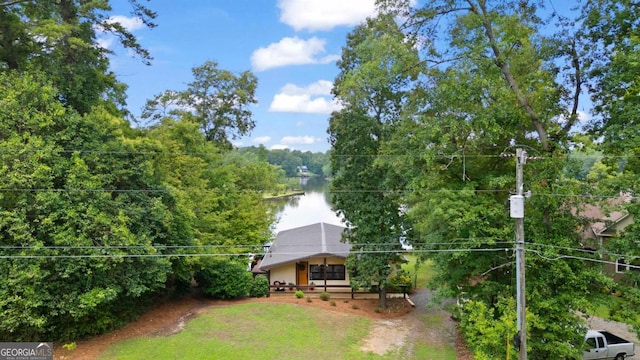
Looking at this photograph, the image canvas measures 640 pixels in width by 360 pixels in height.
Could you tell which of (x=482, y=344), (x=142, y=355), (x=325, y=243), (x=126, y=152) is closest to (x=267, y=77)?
(x=325, y=243)

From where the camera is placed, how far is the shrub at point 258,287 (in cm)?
2017

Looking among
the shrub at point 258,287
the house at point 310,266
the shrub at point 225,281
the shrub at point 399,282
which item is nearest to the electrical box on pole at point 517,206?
the shrub at point 399,282

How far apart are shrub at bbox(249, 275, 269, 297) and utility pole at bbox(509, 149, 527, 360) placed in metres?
13.5

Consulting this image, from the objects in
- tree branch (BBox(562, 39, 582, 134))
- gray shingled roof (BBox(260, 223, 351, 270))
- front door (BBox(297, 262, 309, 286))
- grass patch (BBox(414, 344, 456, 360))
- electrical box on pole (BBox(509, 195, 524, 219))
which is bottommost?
grass patch (BBox(414, 344, 456, 360))

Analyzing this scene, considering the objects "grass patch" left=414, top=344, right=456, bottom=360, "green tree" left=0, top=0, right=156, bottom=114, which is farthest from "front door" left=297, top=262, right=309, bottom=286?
"green tree" left=0, top=0, right=156, bottom=114

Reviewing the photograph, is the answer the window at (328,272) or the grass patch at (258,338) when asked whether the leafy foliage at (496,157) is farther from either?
the window at (328,272)

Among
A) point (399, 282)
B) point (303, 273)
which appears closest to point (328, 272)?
point (303, 273)

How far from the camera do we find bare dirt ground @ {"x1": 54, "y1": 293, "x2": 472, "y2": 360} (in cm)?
1338

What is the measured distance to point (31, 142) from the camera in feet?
40.7

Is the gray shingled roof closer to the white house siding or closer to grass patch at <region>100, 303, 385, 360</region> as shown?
the white house siding

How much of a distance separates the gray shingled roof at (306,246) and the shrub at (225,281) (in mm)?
1858

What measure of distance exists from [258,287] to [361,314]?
560cm

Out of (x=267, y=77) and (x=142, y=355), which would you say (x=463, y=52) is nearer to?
(x=142, y=355)

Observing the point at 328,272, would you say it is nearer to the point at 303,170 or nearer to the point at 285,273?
the point at 285,273
